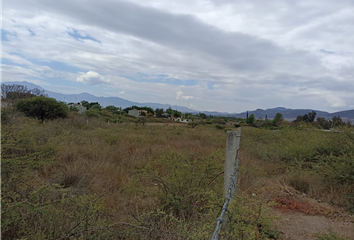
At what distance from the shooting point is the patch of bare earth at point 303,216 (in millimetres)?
3887

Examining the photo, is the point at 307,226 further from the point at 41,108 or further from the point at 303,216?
the point at 41,108

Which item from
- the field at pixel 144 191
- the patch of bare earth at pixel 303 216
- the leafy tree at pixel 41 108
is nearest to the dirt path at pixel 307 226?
the patch of bare earth at pixel 303 216

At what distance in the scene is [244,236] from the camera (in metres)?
2.52

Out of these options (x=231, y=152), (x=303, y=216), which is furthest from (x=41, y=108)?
(x=231, y=152)

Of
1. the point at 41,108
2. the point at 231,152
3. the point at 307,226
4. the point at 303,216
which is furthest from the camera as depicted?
the point at 41,108

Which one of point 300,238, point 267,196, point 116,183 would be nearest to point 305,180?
point 267,196

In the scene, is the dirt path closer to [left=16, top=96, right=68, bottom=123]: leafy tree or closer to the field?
the field

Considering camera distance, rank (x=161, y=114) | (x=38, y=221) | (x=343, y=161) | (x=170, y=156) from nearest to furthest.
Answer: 1. (x=38, y=221)
2. (x=170, y=156)
3. (x=343, y=161)
4. (x=161, y=114)

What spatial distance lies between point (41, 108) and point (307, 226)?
19.2 meters

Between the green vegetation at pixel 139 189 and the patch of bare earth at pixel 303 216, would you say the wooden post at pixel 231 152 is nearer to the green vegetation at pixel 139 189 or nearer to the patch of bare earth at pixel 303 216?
the green vegetation at pixel 139 189

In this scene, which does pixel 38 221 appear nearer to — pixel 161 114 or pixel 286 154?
pixel 286 154

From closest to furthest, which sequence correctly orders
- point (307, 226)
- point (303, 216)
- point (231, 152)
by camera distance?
1. point (231, 152)
2. point (307, 226)
3. point (303, 216)

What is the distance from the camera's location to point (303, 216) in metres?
4.57

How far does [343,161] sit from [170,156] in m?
4.97
